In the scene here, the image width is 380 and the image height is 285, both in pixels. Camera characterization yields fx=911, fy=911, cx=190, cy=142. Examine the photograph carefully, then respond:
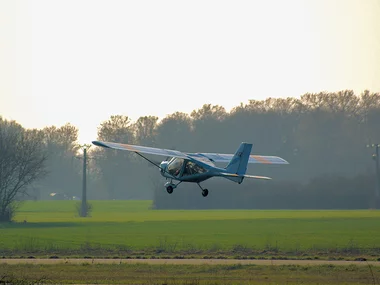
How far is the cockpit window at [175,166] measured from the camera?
4775 centimetres

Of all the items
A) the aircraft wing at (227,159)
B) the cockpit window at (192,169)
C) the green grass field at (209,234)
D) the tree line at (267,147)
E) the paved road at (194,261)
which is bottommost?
the paved road at (194,261)

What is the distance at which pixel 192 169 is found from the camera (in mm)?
47406

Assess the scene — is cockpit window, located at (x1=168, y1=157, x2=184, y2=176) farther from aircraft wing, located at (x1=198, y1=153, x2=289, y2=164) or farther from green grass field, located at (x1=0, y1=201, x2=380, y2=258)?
green grass field, located at (x1=0, y1=201, x2=380, y2=258)

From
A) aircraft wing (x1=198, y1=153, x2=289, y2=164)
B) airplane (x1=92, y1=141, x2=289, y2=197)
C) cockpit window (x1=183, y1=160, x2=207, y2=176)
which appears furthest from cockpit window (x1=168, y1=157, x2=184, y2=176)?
aircraft wing (x1=198, y1=153, x2=289, y2=164)

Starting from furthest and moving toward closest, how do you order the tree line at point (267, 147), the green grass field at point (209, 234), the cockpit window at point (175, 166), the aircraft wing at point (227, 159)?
the tree line at point (267, 147)
the green grass field at point (209, 234)
the aircraft wing at point (227, 159)
the cockpit window at point (175, 166)

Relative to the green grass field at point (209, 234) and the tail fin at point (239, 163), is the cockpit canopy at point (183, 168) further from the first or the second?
the green grass field at point (209, 234)

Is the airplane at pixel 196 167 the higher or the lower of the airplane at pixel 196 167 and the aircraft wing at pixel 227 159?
the lower

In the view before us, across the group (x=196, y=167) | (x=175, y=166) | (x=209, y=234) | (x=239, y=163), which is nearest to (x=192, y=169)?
(x=196, y=167)

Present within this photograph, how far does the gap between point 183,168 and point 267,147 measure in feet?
376

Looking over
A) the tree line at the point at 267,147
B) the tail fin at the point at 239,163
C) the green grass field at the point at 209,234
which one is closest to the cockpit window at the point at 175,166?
the tail fin at the point at 239,163

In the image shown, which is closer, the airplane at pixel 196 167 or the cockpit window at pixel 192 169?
the airplane at pixel 196 167

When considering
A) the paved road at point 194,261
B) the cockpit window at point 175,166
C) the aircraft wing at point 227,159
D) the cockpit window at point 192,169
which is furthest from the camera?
the paved road at point 194,261

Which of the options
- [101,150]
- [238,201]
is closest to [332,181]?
[238,201]

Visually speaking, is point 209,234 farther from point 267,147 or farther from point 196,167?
point 267,147
